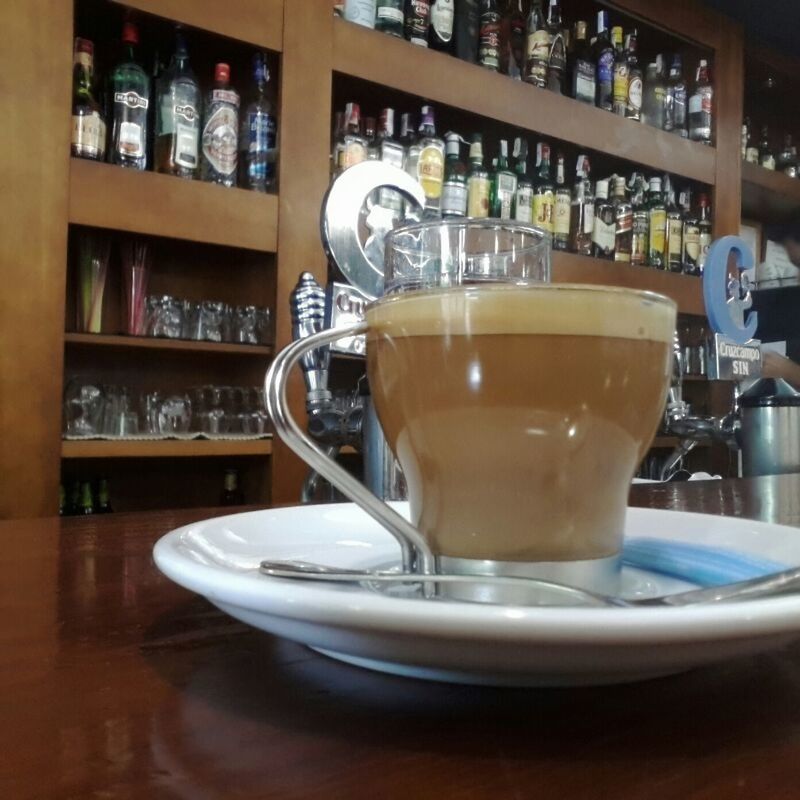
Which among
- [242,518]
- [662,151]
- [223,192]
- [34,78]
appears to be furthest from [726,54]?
[242,518]

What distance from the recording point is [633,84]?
7.70 feet

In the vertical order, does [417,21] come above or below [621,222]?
above

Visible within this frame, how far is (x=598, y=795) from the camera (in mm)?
172

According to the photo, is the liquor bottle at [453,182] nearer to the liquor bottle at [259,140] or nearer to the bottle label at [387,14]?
the bottle label at [387,14]

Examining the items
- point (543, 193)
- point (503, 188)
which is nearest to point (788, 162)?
point (543, 193)

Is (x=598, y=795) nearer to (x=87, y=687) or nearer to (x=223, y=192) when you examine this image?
(x=87, y=687)

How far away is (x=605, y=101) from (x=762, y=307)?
119cm

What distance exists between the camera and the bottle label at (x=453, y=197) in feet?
6.44

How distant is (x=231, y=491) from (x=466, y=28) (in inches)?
48.0

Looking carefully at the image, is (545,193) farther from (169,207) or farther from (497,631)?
(497,631)

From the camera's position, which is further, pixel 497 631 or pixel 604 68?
pixel 604 68

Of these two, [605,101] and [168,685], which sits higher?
[605,101]

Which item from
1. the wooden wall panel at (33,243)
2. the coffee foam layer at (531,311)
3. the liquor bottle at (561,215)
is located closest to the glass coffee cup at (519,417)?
the coffee foam layer at (531,311)

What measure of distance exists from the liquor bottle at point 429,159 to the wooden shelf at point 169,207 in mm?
381
